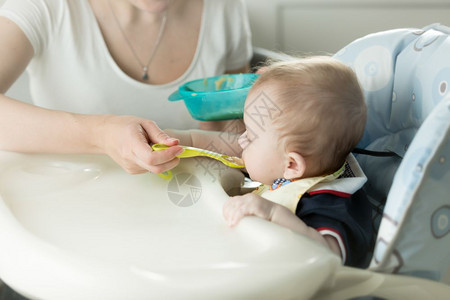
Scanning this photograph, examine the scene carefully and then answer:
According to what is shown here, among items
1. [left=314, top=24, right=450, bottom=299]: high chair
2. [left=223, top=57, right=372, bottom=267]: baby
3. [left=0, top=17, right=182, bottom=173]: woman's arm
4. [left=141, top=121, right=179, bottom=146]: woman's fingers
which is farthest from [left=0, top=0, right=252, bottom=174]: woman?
[left=314, top=24, right=450, bottom=299]: high chair

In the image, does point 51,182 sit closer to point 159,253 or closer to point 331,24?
point 159,253

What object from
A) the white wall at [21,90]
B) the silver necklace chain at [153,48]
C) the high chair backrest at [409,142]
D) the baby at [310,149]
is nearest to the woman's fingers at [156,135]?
the baby at [310,149]

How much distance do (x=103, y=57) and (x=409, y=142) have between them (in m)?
0.73

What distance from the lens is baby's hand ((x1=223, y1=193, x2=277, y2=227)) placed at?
0.64 meters

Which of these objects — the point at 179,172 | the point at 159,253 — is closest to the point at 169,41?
the point at 179,172

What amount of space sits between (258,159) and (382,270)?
0.87 ft

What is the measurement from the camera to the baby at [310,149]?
664mm

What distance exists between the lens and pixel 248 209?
64 cm

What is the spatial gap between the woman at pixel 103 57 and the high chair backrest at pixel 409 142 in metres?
0.46

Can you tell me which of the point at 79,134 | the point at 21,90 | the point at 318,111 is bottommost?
the point at 21,90

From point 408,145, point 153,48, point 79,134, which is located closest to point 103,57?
point 153,48

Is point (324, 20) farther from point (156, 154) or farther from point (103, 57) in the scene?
point (156, 154)

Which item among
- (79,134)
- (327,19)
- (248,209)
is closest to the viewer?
(248,209)

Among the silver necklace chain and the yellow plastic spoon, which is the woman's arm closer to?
the yellow plastic spoon
